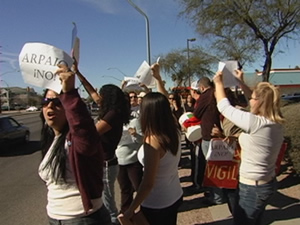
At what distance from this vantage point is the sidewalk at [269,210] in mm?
4270

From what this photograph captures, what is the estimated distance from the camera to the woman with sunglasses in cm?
185

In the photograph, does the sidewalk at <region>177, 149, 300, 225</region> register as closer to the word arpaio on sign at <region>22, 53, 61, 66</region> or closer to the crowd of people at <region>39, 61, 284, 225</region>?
the crowd of people at <region>39, 61, 284, 225</region>

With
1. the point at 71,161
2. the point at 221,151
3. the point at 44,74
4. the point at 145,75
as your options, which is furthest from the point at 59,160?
the point at 221,151

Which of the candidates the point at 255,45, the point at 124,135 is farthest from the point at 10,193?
the point at 255,45

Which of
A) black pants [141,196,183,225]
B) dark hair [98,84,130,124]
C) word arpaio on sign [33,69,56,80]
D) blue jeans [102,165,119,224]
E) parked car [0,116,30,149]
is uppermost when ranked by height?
word arpaio on sign [33,69,56,80]

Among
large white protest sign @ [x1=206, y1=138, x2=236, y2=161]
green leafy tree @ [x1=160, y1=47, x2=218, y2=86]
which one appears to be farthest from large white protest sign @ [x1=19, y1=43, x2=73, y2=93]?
green leafy tree @ [x1=160, y1=47, x2=218, y2=86]

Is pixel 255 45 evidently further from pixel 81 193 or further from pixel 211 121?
pixel 81 193

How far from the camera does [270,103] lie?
2.55 m

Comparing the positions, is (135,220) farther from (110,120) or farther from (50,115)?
(110,120)

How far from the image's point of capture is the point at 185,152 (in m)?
9.63

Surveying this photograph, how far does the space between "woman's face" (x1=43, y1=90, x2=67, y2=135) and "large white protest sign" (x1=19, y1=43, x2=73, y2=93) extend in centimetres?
13

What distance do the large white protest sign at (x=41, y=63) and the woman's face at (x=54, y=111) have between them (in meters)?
0.13

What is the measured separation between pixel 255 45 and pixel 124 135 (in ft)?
46.2

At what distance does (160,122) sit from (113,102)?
Answer: 126 centimetres
